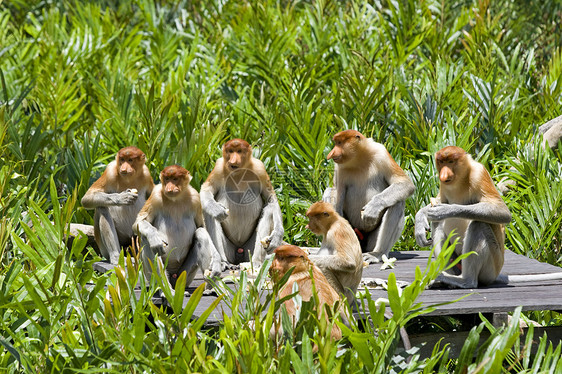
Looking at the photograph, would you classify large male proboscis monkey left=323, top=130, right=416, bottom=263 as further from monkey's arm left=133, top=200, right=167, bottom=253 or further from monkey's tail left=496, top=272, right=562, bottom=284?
monkey's arm left=133, top=200, right=167, bottom=253

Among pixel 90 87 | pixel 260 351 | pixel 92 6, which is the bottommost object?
pixel 260 351

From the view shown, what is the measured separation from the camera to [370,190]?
4.77 meters

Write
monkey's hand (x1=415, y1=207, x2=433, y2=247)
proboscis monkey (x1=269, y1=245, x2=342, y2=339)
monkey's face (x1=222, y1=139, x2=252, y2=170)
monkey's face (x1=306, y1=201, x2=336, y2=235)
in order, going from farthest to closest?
1. monkey's face (x1=222, y1=139, x2=252, y2=170)
2. monkey's hand (x1=415, y1=207, x2=433, y2=247)
3. monkey's face (x1=306, y1=201, x2=336, y2=235)
4. proboscis monkey (x1=269, y1=245, x2=342, y2=339)

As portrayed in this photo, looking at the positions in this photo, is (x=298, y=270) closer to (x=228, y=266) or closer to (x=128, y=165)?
(x=228, y=266)

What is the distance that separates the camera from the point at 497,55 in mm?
7973

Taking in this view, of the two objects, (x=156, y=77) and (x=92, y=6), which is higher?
(x=92, y=6)

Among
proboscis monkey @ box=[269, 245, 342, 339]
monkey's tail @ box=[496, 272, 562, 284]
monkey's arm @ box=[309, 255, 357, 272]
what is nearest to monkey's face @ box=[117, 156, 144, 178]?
monkey's arm @ box=[309, 255, 357, 272]

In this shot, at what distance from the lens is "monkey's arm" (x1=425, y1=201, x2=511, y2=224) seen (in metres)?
3.84

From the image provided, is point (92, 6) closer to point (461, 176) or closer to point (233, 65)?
point (233, 65)

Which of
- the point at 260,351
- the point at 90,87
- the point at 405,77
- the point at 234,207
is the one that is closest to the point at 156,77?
the point at 90,87

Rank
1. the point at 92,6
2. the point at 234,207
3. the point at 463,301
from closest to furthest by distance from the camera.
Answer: the point at 463,301, the point at 234,207, the point at 92,6

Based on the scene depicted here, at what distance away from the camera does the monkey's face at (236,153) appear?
4520mm

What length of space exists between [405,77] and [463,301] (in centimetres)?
409

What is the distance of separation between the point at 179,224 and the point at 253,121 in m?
2.81
